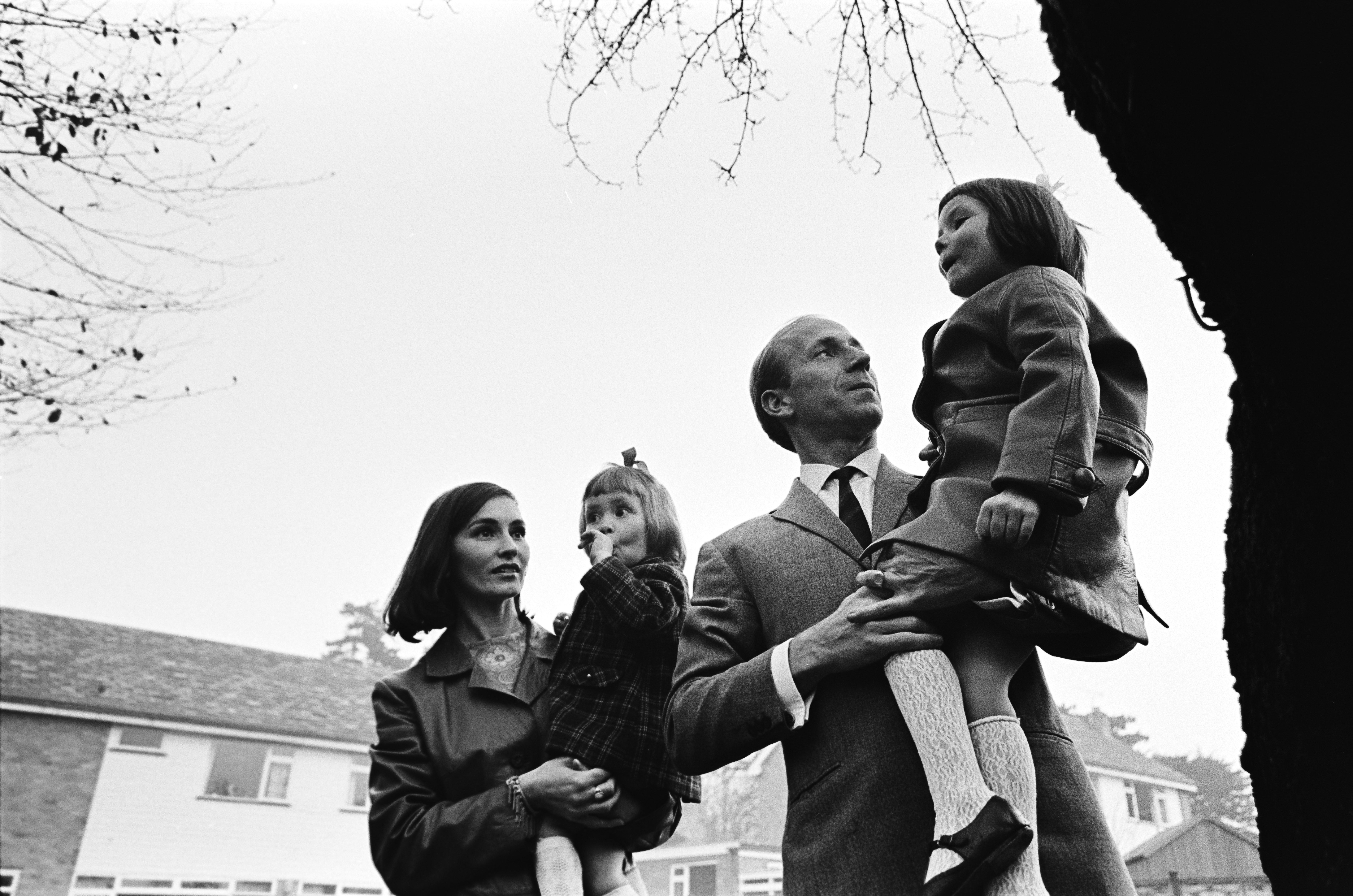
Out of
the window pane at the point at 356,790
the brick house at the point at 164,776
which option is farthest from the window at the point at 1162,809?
the window pane at the point at 356,790

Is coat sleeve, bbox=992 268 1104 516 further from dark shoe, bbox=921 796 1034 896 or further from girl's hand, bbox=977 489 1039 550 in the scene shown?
dark shoe, bbox=921 796 1034 896

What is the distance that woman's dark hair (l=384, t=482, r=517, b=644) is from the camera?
3.47 metres

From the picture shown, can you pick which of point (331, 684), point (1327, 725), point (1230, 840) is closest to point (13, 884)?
point (331, 684)

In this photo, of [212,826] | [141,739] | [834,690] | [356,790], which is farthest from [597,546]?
[356,790]

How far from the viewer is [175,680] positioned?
2309 cm

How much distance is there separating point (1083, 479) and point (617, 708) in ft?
5.44

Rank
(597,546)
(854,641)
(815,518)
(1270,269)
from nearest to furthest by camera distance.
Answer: (1270,269) → (854,641) → (815,518) → (597,546)

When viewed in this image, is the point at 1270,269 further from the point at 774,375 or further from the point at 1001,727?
the point at 774,375

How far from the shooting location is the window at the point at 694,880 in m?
25.5

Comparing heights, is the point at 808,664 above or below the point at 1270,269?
below

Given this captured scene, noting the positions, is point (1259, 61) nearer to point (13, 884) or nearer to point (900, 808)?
point (900, 808)

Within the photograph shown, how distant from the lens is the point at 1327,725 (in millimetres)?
1441

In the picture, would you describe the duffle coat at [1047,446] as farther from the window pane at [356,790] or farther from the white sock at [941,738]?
the window pane at [356,790]

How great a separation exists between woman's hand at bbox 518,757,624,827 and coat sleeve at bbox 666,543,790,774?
57 cm
